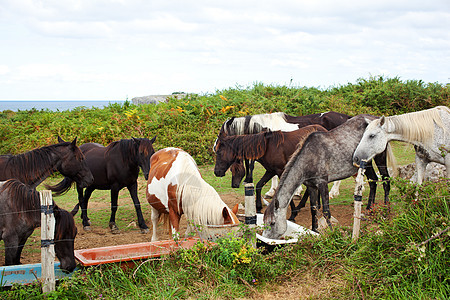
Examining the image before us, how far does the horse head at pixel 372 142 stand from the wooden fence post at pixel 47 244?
14.5 ft

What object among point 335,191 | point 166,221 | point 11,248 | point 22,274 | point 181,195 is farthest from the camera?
point 335,191

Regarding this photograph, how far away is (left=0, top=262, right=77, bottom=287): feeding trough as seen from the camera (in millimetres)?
4047

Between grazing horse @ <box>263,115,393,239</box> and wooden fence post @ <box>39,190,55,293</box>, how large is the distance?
Answer: 8.90 feet

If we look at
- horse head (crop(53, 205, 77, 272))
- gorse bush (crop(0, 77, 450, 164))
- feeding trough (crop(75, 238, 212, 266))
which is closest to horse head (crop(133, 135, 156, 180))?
feeding trough (crop(75, 238, 212, 266))

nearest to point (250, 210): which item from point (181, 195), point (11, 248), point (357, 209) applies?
point (181, 195)

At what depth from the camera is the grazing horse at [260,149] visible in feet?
22.4

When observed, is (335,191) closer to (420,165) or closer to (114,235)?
(420,165)

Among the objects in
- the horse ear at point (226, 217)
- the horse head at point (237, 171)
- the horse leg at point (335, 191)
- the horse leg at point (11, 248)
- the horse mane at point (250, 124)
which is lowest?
the horse leg at point (335, 191)

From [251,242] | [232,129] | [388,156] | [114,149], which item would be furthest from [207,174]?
[251,242]

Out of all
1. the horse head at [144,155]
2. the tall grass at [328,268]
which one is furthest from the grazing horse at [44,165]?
the tall grass at [328,268]

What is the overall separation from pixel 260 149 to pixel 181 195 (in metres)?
2.04

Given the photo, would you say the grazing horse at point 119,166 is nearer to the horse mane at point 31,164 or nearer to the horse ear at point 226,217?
the horse mane at point 31,164

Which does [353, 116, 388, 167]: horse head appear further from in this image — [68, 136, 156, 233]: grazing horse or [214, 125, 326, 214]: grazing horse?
[68, 136, 156, 233]: grazing horse

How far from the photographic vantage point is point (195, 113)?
14.7 meters
